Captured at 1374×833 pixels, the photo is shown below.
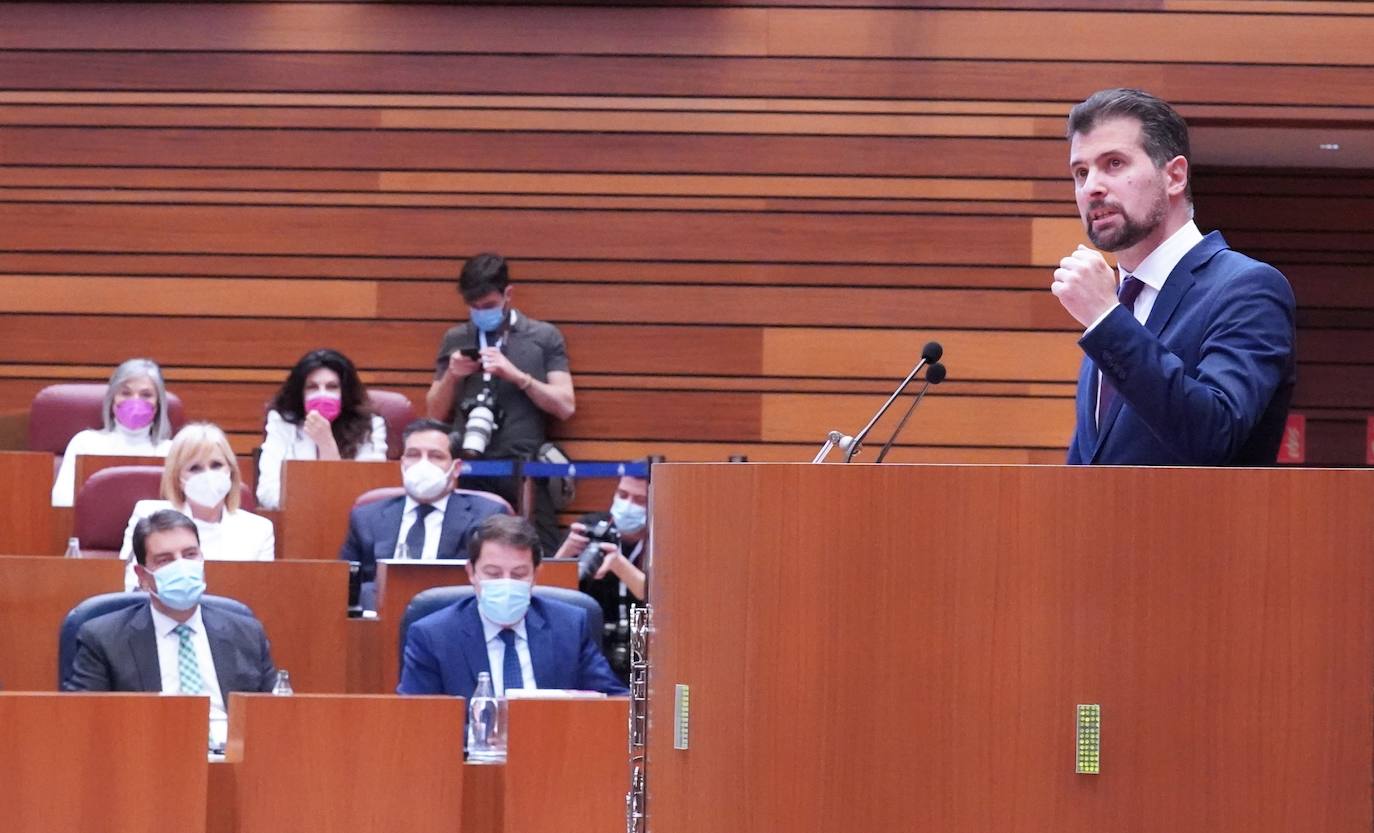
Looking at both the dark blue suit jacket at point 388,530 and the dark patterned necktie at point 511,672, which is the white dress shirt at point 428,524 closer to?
the dark blue suit jacket at point 388,530

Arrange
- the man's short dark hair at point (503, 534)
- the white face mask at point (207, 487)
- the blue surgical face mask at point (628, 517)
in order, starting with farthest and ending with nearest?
the blue surgical face mask at point (628, 517), the white face mask at point (207, 487), the man's short dark hair at point (503, 534)

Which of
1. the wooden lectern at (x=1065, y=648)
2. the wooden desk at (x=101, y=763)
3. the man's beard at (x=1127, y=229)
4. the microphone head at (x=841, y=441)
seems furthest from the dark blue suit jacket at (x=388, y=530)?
the wooden lectern at (x=1065, y=648)

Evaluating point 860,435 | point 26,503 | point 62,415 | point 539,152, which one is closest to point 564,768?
point 860,435

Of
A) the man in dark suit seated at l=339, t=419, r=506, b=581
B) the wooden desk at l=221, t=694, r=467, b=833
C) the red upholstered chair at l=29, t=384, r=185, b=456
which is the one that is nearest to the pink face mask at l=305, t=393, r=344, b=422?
the red upholstered chair at l=29, t=384, r=185, b=456

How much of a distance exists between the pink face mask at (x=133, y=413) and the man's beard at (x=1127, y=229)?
4.27 m

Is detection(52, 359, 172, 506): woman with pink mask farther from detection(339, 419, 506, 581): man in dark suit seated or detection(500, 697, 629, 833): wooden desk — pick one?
detection(500, 697, 629, 833): wooden desk

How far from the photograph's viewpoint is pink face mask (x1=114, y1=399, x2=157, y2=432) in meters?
5.42

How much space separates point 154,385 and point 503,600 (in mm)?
2130

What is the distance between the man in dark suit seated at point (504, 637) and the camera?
149 inches

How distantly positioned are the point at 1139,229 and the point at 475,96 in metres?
4.84

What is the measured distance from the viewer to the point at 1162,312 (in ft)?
5.86

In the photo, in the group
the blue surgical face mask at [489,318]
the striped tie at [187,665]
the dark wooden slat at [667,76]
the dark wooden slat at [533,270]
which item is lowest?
the striped tie at [187,665]

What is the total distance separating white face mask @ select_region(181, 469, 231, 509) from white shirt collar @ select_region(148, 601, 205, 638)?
2.62 feet

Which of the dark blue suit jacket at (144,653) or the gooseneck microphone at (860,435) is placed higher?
the gooseneck microphone at (860,435)
